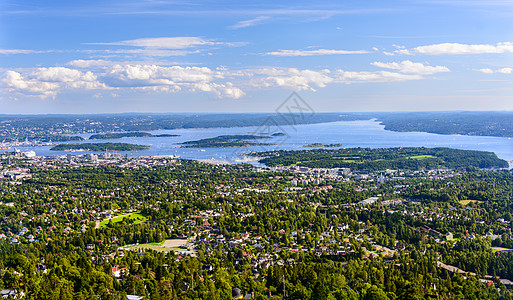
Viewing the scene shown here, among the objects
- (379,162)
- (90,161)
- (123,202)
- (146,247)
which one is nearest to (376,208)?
(146,247)

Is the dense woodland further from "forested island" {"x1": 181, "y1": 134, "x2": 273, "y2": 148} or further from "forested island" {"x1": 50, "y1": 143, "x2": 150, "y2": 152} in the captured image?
"forested island" {"x1": 181, "y1": 134, "x2": 273, "y2": 148}

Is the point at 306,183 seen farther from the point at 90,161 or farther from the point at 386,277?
the point at 90,161

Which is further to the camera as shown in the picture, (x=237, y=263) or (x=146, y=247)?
(x=146, y=247)

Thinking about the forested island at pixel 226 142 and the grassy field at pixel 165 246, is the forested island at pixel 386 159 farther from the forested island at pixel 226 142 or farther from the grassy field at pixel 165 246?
the grassy field at pixel 165 246

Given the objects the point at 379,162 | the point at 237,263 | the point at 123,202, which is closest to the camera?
the point at 237,263

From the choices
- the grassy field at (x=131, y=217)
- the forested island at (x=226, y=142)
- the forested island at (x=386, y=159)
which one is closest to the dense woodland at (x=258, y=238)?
the grassy field at (x=131, y=217)

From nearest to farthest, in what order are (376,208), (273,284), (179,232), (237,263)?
1. (273,284)
2. (237,263)
3. (179,232)
4. (376,208)
